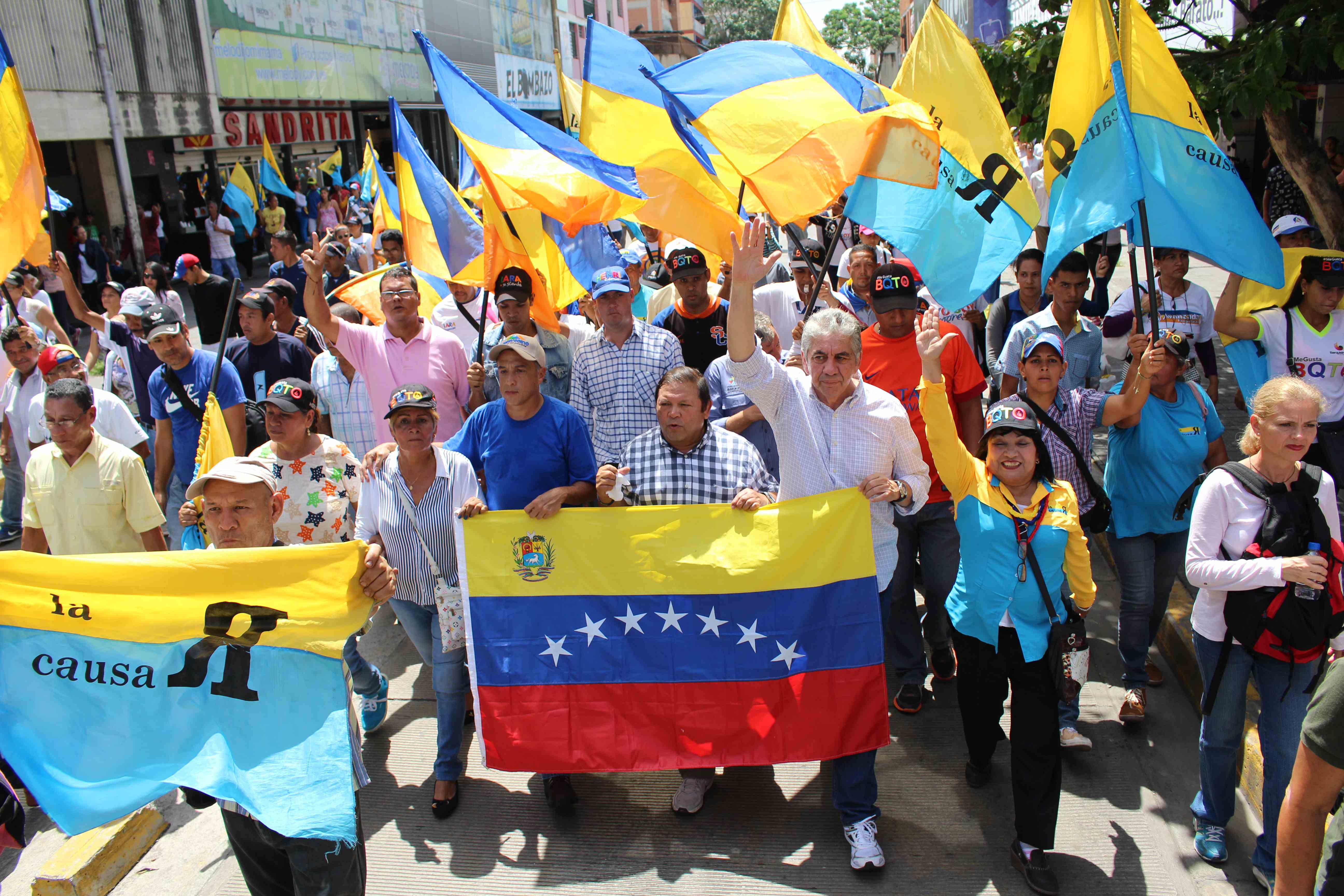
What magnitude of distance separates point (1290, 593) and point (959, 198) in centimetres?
238

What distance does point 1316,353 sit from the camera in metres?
5.23

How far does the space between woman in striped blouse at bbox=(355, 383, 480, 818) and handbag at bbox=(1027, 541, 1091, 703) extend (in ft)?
8.07

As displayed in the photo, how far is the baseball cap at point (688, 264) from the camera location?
5922 mm

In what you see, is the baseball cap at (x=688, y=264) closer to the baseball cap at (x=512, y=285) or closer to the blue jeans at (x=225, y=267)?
the baseball cap at (x=512, y=285)

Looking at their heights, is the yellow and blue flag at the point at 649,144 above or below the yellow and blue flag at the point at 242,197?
below

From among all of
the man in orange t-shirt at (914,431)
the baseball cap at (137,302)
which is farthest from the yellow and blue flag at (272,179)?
the man in orange t-shirt at (914,431)

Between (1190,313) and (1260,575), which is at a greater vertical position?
A: (1190,313)

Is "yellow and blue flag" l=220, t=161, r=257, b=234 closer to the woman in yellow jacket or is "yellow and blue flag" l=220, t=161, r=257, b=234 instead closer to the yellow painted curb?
the yellow painted curb

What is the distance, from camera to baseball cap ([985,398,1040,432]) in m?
3.85

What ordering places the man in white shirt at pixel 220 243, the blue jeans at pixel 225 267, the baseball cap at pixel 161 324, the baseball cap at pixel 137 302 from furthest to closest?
the blue jeans at pixel 225 267
the man in white shirt at pixel 220 243
the baseball cap at pixel 137 302
the baseball cap at pixel 161 324

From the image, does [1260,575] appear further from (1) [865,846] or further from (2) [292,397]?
(2) [292,397]

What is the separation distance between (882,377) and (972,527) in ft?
4.05

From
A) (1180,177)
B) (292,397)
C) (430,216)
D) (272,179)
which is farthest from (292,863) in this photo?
(272,179)

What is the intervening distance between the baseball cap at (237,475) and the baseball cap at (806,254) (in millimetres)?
2987
